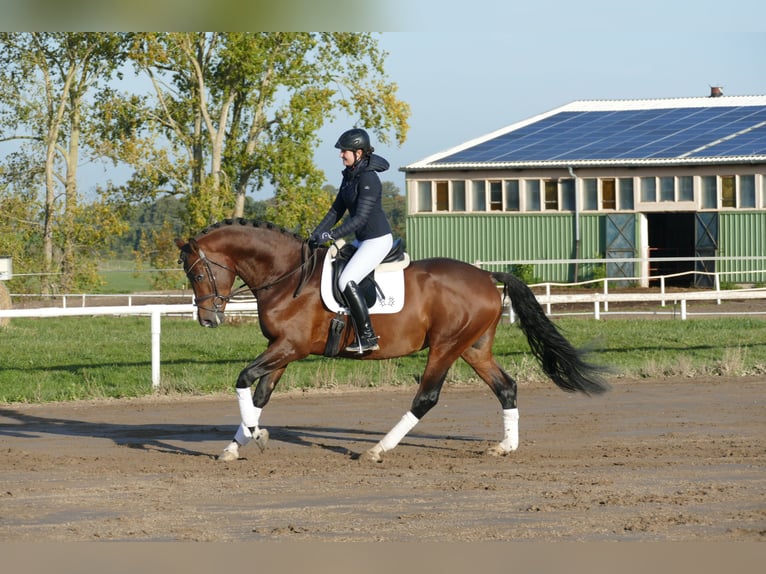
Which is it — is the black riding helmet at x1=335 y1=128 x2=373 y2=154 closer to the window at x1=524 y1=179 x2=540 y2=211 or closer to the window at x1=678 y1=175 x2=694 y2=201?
the window at x1=678 y1=175 x2=694 y2=201

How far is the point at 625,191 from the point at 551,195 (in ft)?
8.98

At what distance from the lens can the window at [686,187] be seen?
41.8 metres

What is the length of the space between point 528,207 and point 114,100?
15711 millimetres

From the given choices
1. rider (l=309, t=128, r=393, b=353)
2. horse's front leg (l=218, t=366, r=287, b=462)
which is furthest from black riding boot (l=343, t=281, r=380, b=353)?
horse's front leg (l=218, t=366, r=287, b=462)

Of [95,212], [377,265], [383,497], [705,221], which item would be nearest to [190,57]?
[95,212]

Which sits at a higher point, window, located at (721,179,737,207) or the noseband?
window, located at (721,179,737,207)

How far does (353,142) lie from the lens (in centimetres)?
910

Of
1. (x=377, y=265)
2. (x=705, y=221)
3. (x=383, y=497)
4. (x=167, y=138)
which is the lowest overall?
(x=383, y=497)

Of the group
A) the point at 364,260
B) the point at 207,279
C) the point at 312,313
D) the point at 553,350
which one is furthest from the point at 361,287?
the point at 553,350

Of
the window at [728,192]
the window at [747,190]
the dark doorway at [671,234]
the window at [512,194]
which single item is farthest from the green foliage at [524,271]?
the window at [747,190]

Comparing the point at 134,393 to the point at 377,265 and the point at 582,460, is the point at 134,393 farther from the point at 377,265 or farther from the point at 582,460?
the point at 582,460

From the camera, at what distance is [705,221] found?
41.9 meters

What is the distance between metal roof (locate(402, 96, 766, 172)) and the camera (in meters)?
42.3

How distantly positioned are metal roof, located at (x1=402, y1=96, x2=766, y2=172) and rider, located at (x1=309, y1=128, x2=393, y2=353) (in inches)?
1335
